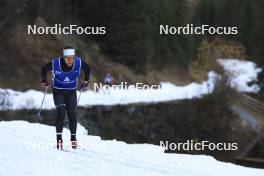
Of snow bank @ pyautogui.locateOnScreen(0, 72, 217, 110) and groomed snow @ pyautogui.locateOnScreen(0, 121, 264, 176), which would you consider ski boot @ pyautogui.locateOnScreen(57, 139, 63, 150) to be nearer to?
→ groomed snow @ pyautogui.locateOnScreen(0, 121, 264, 176)

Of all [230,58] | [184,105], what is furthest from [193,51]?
[184,105]

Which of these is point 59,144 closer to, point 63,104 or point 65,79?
point 63,104

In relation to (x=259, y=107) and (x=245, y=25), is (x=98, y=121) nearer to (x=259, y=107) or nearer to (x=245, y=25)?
(x=259, y=107)

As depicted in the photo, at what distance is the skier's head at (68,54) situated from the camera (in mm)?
9617

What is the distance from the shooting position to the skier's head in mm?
9617

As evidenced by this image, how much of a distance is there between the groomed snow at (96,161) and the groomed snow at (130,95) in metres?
13.4

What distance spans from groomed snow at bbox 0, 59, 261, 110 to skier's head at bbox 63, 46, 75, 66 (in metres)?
15.1

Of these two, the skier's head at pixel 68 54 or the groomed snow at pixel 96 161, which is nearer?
the groomed snow at pixel 96 161

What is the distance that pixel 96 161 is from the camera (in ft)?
30.8

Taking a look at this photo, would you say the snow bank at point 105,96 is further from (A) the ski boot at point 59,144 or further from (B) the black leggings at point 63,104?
(B) the black leggings at point 63,104

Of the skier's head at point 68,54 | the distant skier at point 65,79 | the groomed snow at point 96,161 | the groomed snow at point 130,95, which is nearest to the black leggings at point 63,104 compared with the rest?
the distant skier at point 65,79

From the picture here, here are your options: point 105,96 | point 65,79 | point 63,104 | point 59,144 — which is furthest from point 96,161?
point 105,96

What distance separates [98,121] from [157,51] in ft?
76.6

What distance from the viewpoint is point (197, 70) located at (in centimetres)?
5434
